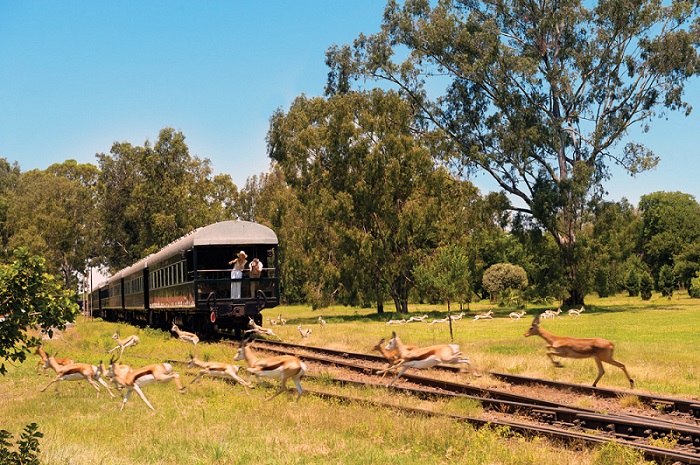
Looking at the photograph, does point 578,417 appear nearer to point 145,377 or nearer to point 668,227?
point 145,377

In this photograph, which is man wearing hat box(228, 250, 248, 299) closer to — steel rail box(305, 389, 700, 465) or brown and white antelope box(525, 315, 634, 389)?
steel rail box(305, 389, 700, 465)

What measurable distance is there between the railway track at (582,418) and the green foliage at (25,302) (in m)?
5.60

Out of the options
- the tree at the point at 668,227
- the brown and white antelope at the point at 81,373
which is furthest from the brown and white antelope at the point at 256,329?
the tree at the point at 668,227

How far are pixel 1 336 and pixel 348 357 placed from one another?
1339 cm

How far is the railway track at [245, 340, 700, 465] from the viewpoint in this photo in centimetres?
913

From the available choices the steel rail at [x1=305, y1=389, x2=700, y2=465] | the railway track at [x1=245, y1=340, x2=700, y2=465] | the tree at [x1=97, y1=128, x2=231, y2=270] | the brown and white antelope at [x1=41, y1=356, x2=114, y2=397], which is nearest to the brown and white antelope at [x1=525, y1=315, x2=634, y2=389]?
the railway track at [x1=245, y1=340, x2=700, y2=465]

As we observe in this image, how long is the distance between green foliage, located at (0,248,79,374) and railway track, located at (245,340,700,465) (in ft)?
18.4

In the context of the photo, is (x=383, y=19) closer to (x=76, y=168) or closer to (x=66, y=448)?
(x=66, y=448)

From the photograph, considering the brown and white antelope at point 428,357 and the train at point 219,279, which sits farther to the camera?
the train at point 219,279

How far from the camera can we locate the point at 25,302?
7.44 metres

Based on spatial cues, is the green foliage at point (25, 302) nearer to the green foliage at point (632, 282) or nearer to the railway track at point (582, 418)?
the railway track at point (582, 418)

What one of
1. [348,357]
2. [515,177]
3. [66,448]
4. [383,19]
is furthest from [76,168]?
[66,448]

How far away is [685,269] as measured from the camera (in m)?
78.6

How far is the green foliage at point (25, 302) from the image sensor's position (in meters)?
7.37
